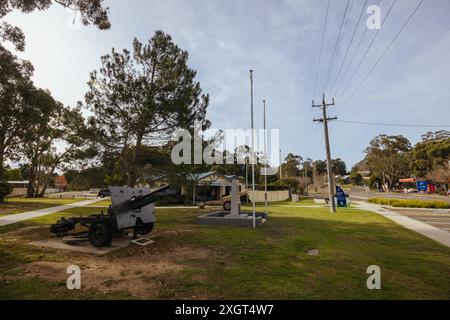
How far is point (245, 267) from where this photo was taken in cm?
575

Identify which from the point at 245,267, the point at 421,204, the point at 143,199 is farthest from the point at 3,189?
the point at 421,204

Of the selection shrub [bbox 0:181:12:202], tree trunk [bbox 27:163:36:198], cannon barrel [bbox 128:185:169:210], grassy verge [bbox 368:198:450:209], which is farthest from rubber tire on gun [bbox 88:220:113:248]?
tree trunk [bbox 27:163:36:198]

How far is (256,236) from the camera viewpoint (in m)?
9.53

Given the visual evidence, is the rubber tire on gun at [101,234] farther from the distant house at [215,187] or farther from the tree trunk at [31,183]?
the tree trunk at [31,183]

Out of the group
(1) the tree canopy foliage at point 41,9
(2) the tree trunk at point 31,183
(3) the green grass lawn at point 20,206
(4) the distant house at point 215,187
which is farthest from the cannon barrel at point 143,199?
(2) the tree trunk at point 31,183

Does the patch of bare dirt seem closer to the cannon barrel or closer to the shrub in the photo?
the cannon barrel

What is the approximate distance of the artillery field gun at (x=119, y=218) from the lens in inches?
300

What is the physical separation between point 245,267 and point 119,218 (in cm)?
442

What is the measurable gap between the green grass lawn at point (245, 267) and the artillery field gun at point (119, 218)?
0.80 m

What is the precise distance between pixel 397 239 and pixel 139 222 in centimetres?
962

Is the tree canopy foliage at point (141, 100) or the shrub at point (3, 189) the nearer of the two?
the tree canopy foliage at point (141, 100)

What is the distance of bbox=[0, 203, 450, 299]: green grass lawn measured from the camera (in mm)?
4316

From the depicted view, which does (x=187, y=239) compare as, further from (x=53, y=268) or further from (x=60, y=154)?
(x=60, y=154)
